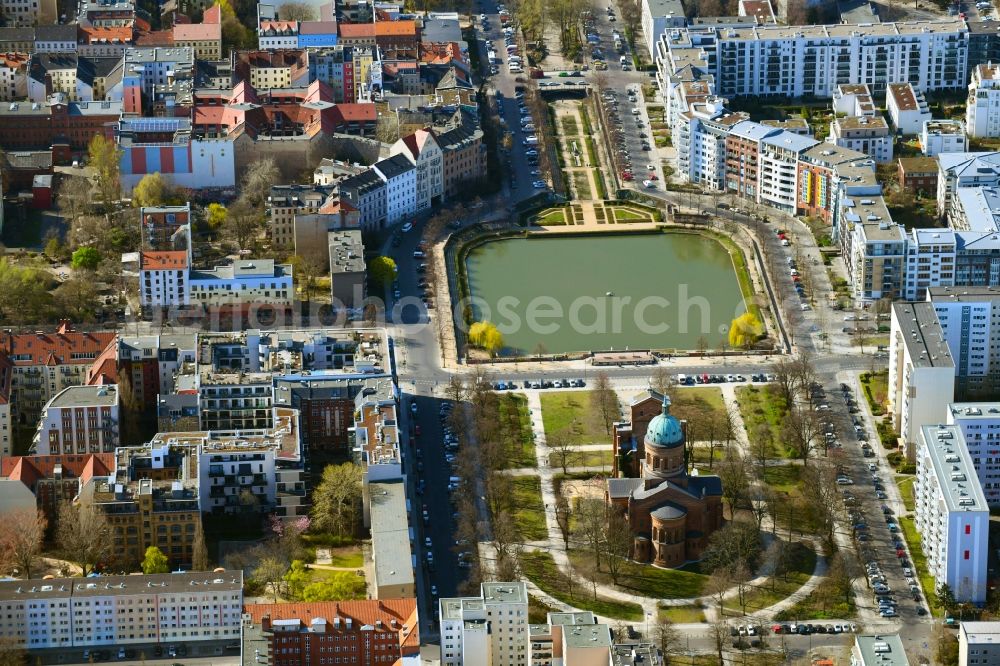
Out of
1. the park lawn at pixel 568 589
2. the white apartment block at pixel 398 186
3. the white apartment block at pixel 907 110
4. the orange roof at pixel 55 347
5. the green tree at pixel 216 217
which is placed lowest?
the park lawn at pixel 568 589

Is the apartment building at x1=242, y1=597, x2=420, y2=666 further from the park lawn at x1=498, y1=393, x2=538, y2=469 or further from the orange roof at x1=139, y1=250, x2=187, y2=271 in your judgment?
the orange roof at x1=139, y1=250, x2=187, y2=271

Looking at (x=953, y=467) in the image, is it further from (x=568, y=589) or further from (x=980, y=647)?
(x=568, y=589)

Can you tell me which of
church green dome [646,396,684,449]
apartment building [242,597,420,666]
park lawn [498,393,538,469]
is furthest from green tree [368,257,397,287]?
apartment building [242,597,420,666]

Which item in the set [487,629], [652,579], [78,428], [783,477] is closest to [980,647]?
[652,579]

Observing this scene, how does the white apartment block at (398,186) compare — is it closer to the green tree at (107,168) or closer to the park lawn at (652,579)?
the green tree at (107,168)

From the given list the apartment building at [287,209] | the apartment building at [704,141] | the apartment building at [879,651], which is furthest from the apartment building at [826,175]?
the apartment building at [879,651]

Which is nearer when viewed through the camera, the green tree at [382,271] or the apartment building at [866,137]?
the green tree at [382,271]

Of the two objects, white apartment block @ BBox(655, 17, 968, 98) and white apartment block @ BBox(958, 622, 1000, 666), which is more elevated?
white apartment block @ BBox(655, 17, 968, 98)

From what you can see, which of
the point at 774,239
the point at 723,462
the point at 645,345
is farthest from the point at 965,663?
the point at 774,239
